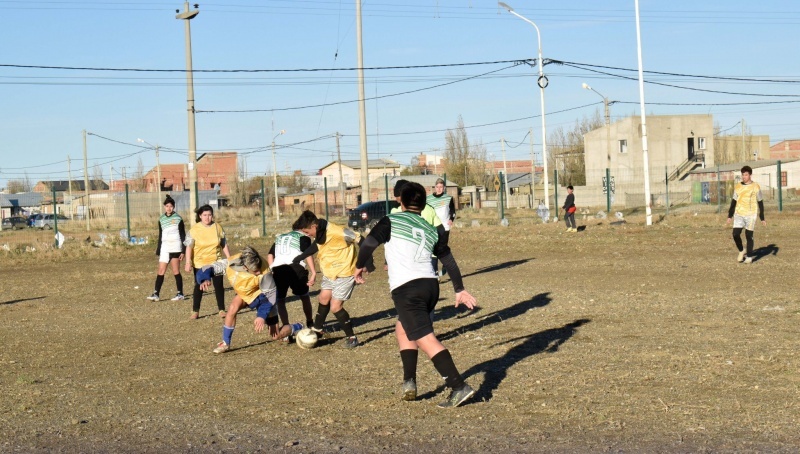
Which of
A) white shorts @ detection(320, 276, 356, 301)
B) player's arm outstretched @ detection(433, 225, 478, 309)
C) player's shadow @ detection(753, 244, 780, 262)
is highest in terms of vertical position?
player's arm outstretched @ detection(433, 225, 478, 309)

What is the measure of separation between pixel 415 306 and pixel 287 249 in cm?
380

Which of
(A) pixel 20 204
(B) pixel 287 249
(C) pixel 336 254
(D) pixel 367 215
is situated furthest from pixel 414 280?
(A) pixel 20 204

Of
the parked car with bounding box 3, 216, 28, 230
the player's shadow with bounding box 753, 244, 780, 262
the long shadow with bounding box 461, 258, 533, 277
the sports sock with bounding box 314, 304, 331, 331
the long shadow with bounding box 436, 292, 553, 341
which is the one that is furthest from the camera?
the parked car with bounding box 3, 216, 28, 230

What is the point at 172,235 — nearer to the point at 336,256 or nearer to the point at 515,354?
the point at 336,256

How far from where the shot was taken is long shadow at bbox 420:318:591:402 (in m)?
7.71

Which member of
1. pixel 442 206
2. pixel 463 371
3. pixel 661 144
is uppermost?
pixel 661 144

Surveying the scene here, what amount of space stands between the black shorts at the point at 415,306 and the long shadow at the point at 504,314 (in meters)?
3.45

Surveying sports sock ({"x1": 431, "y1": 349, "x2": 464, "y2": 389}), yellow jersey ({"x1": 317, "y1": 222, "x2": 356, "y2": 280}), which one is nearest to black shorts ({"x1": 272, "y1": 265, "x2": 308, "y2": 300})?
yellow jersey ({"x1": 317, "y1": 222, "x2": 356, "y2": 280})

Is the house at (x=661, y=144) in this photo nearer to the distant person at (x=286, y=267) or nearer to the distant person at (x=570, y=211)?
the distant person at (x=570, y=211)

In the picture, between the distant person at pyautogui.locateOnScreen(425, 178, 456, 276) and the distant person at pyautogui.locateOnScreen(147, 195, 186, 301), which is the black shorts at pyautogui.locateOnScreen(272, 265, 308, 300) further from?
the distant person at pyautogui.locateOnScreen(147, 195, 186, 301)

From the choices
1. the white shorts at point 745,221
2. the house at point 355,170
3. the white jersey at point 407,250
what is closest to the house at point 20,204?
the house at point 355,170

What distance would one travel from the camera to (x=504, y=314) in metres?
12.4

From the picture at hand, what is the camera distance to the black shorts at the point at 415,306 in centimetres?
705

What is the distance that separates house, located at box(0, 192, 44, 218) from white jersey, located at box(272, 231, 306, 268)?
8951 centimetres
